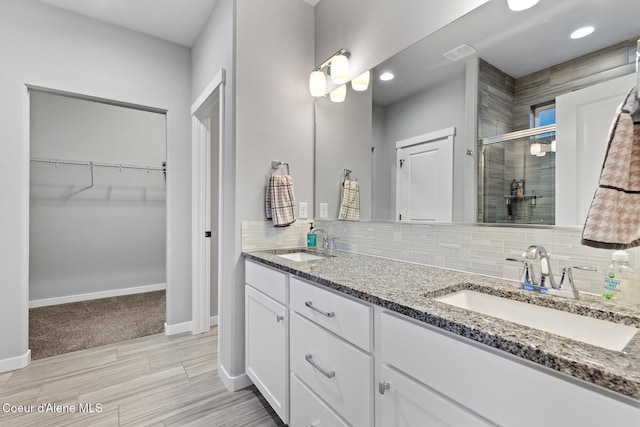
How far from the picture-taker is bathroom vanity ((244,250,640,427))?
1.82 feet

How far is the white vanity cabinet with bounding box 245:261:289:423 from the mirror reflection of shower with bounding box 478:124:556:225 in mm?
978

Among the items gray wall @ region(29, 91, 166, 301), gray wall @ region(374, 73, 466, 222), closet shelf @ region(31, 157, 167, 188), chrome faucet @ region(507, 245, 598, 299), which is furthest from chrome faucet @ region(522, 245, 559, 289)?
gray wall @ region(29, 91, 166, 301)

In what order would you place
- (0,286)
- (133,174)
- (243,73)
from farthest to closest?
(133,174) → (0,286) → (243,73)

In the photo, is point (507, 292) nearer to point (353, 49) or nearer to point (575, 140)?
point (575, 140)

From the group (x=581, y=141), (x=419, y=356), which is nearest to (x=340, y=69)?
(x=581, y=141)

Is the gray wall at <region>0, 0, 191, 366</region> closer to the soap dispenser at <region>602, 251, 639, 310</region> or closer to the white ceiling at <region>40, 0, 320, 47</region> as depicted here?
the white ceiling at <region>40, 0, 320, 47</region>

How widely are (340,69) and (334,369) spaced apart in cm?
171

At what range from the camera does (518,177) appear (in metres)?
1.18

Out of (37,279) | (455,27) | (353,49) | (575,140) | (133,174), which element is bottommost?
(37,279)

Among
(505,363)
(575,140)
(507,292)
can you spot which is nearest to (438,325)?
(505,363)

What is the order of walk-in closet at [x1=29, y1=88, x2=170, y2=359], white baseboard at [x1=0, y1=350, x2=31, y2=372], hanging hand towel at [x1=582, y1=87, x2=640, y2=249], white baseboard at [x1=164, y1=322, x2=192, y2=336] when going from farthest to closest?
walk-in closet at [x1=29, y1=88, x2=170, y2=359], white baseboard at [x1=164, y1=322, x2=192, y2=336], white baseboard at [x1=0, y1=350, x2=31, y2=372], hanging hand towel at [x1=582, y1=87, x2=640, y2=249]

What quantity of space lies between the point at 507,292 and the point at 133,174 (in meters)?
4.36

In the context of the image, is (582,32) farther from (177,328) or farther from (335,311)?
(177,328)

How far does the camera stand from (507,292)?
101 cm
